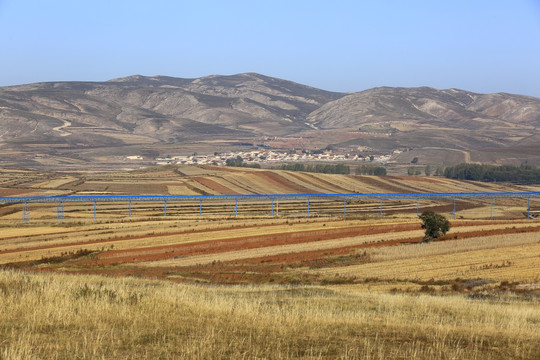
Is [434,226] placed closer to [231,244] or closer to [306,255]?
[306,255]

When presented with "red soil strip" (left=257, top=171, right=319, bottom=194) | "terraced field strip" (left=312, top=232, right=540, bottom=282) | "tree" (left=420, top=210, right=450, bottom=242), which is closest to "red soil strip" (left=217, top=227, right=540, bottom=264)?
"tree" (left=420, top=210, right=450, bottom=242)

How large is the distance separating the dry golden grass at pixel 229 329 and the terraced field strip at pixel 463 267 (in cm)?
1664

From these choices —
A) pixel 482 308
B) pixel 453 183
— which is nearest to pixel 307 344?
pixel 482 308

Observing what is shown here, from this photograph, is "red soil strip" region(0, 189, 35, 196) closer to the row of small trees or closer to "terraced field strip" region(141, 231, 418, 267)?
"terraced field strip" region(141, 231, 418, 267)

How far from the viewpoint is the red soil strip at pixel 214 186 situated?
13462 cm

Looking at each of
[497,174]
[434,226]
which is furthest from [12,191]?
[497,174]

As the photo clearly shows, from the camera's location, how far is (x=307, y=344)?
13641 mm

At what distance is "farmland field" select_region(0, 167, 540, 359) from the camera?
1358 centimetres

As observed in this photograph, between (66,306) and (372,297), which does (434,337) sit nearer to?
(66,306)

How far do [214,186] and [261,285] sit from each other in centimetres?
10882

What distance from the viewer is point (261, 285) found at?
3275 centimetres

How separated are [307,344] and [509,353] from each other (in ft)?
13.6

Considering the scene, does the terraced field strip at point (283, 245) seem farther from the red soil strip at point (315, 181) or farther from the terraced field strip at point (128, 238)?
the red soil strip at point (315, 181)

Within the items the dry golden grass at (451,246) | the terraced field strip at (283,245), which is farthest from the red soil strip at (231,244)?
→ the dry golden grass at (451,246)
